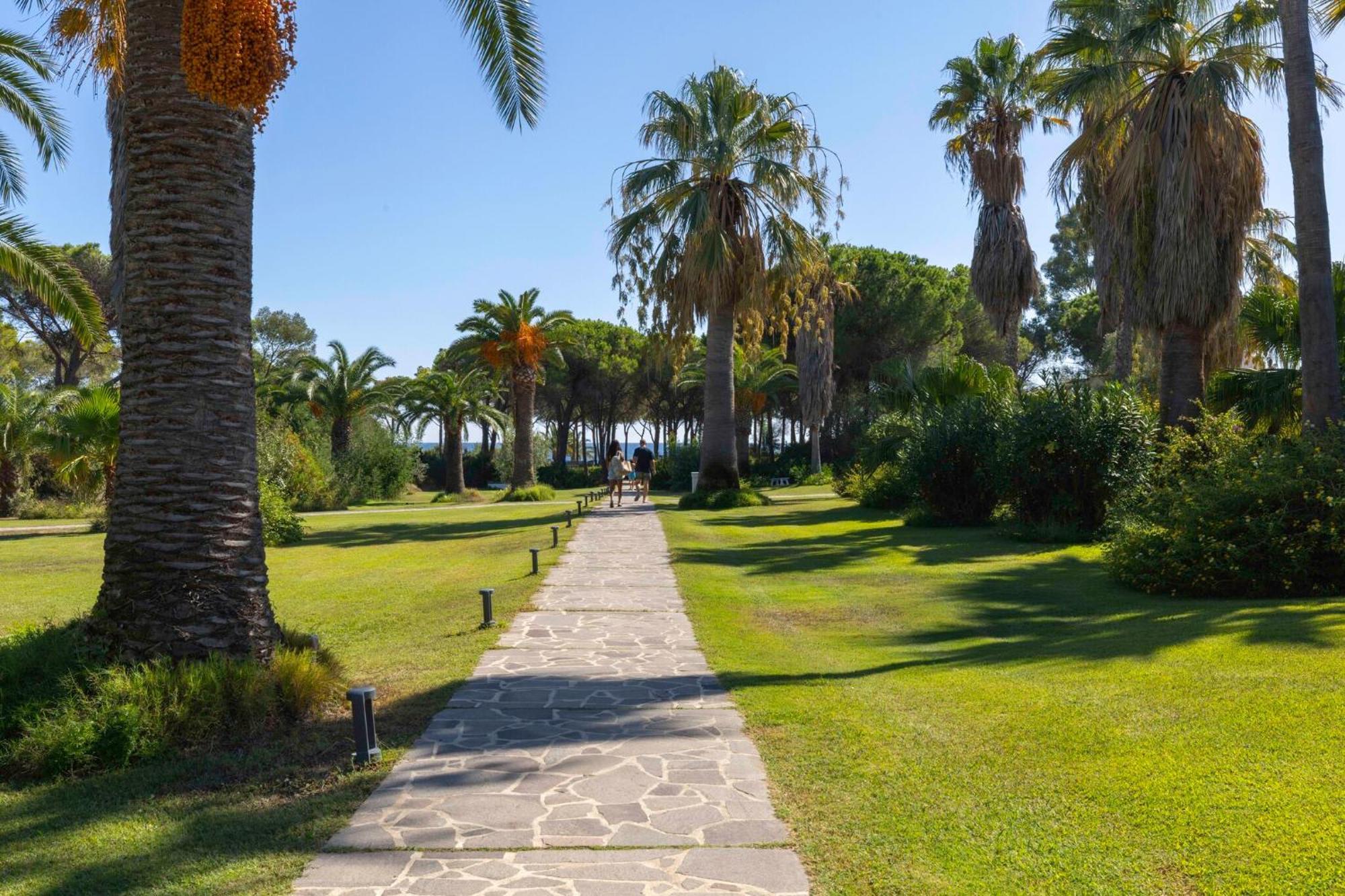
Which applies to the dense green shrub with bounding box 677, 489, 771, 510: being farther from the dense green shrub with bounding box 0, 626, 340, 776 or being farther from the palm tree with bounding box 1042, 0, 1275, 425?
the dense green shrub with bounding box 0, 626, 340, 776

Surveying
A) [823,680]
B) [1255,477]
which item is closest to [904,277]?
[1255,477]

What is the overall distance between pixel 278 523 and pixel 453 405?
93.2 ft

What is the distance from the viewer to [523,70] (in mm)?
9172

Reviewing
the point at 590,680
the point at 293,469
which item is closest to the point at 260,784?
the point at 590,680

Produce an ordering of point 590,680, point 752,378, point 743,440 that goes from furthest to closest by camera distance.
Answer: point 752,378
point 743,440
point 590,680

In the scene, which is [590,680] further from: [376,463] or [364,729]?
[376,463]

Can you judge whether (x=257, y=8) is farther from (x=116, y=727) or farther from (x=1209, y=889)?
(x=1209, y=889)

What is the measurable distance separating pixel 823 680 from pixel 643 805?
3.21 meters

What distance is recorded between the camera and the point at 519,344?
39125mm

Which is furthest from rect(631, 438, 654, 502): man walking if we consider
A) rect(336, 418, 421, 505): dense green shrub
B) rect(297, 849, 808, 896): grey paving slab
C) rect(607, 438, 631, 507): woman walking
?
rect(297, 849, 808, 896): grey paving slab

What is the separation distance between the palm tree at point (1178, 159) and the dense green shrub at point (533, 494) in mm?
24498

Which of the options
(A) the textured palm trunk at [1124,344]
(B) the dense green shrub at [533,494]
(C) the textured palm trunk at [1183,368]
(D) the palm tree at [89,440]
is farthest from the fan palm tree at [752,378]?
(C) the textured palm trunk at [1183,368]

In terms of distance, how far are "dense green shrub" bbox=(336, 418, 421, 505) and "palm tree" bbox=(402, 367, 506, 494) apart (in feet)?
9.42

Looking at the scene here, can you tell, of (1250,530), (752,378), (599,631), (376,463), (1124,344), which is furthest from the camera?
(752,378)
